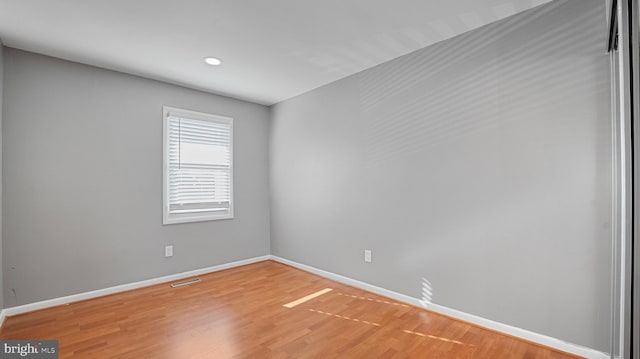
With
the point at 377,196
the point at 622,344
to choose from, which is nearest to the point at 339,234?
the point at 377,196

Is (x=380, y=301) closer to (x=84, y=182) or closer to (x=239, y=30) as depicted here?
(x=239, y=30)

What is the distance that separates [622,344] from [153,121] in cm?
428

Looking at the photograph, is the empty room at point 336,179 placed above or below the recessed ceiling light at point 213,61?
below

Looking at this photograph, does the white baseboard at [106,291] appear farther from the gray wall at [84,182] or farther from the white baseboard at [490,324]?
the white baseboard at [490,324]

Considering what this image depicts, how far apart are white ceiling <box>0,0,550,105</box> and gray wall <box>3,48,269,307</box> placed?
0.29 metres

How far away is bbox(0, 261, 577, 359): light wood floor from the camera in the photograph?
6.64ft

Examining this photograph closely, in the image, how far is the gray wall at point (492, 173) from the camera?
192 cm

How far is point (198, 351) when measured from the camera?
6.70 ft
